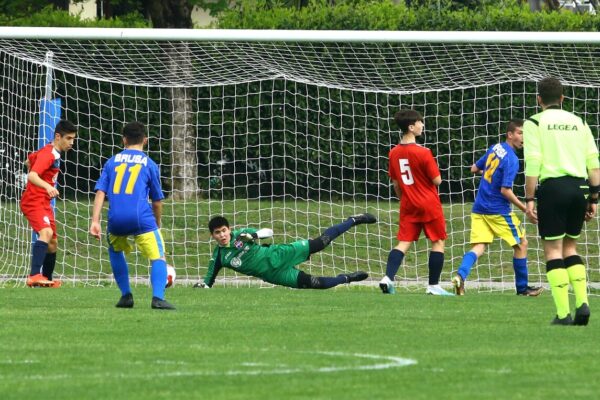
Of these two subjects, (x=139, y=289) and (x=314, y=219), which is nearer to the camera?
(x=139, y=289)

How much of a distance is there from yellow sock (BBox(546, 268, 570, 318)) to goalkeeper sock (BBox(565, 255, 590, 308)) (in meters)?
0.05

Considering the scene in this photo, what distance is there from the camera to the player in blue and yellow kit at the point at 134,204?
11820 millimetres

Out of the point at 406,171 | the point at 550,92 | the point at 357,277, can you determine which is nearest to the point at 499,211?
the point at 406,171

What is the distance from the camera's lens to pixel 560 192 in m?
10.4

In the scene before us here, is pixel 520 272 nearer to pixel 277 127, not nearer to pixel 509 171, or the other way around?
pixel 509 171

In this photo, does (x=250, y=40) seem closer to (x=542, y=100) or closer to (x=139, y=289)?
(x=139, y=289)

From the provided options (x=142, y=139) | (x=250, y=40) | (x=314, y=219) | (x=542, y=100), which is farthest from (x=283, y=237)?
(x=542, y=100)

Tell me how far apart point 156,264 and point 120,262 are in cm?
47

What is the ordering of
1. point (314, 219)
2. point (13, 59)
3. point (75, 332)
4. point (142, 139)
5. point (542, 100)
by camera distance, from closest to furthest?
point (75, 332), point (542, 100), point (142, 139), point (13, 59), point (314, 219)

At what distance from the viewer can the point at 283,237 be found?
797 inches

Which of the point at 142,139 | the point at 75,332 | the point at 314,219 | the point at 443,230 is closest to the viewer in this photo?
the point at 75,332

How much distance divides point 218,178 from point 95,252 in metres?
2.18

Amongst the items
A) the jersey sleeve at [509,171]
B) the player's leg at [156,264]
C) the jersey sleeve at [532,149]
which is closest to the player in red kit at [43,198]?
the player's leg at [156,264]

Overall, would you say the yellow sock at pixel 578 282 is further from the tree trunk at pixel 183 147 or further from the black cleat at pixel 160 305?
the tree trunk at pixel 183 147
